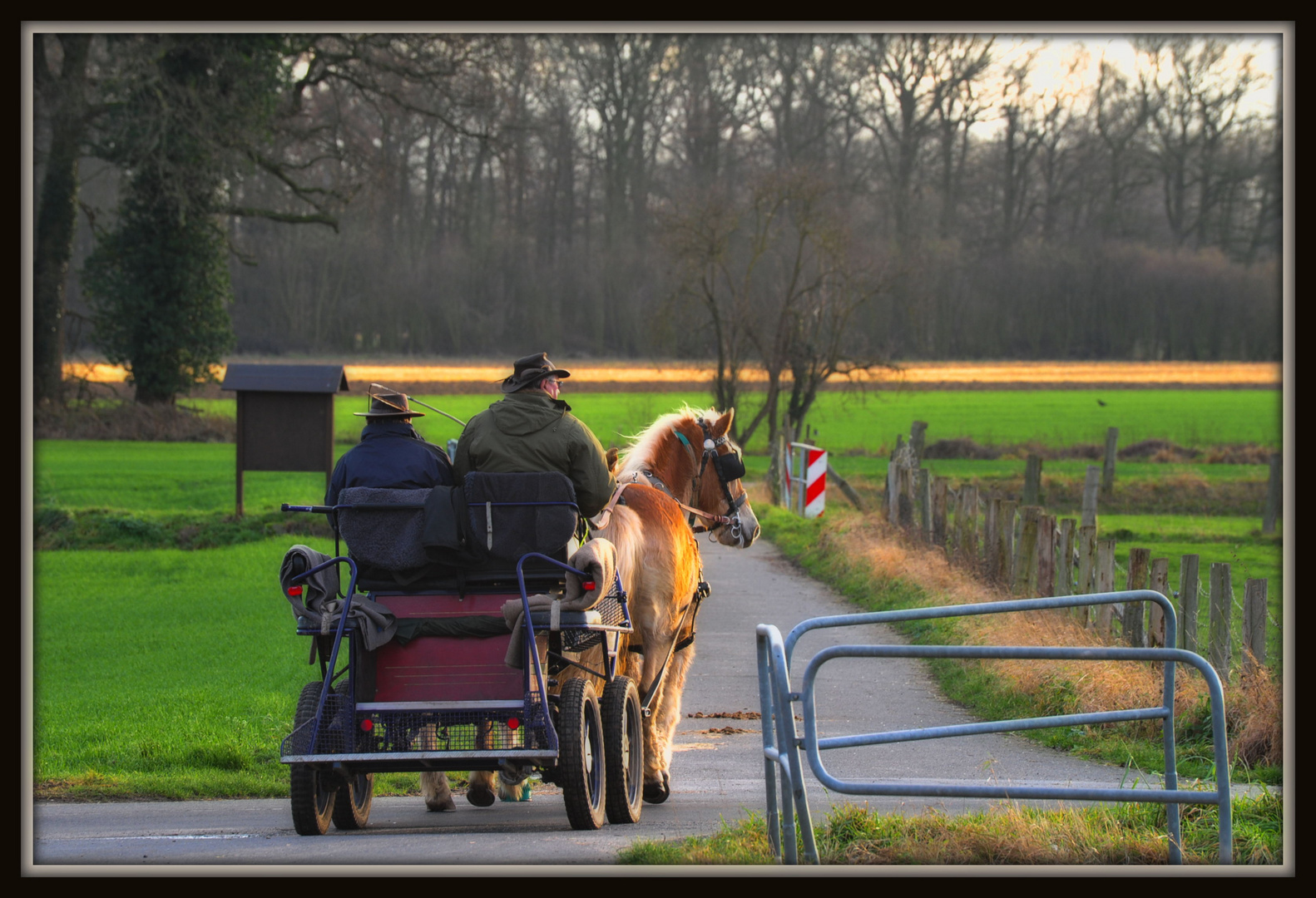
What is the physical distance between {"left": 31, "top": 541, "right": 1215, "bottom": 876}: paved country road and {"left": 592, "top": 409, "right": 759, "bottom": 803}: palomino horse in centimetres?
52

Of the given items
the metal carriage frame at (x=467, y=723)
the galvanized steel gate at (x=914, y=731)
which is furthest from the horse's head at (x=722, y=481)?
the galvanized steel gate at (x=914, y=731)

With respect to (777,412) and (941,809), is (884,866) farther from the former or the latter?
(777,412)

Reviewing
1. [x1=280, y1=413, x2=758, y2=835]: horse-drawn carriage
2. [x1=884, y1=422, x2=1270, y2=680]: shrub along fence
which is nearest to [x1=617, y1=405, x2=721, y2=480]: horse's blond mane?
[x1=280, y1=413, x2=758, y2=835]: horse-drawn carriage

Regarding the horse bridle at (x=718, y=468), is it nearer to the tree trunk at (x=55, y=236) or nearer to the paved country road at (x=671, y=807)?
the paved country road at (x=671, y=807)

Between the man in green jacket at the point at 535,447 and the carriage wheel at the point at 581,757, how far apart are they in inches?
38.4

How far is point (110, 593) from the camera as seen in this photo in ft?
55.3

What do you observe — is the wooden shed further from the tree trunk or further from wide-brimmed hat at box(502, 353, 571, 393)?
wide-brimmed hat at box(502, 353, 571, 393)

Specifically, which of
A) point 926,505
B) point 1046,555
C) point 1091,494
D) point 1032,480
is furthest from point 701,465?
point 1032,480

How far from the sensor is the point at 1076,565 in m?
12.9

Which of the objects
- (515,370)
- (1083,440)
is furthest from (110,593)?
(1083,440)

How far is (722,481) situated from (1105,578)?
169 inches

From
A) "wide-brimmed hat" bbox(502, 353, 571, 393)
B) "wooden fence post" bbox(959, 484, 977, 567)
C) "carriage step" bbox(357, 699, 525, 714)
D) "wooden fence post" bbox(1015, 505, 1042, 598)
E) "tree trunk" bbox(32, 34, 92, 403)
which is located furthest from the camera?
"tree trunk" bbox(32, 34, 92, 403)

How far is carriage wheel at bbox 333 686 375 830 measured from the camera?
21.3 feet

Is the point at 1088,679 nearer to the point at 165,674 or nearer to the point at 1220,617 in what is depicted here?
the point at 1220,617
